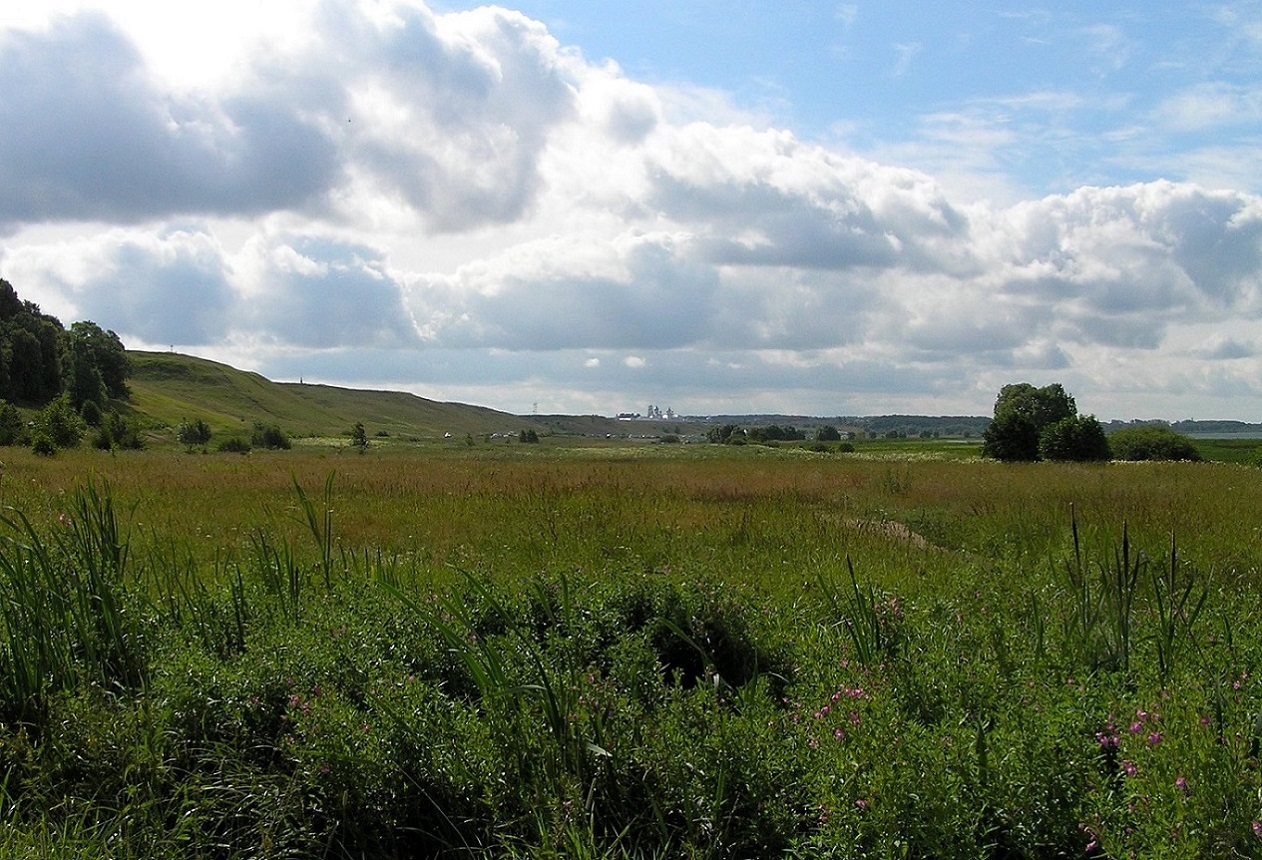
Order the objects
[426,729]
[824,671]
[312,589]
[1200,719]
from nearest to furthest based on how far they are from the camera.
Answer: [1200,719] < [426,729] < [824,671] < [312,589]

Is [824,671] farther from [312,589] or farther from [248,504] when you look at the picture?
[248,504]

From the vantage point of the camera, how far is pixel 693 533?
438 inches

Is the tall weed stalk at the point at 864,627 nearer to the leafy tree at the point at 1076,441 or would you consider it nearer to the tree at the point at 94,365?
the leafy tree at the point at 1076,441

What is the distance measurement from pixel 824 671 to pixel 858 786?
111cm

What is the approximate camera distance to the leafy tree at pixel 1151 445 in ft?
190

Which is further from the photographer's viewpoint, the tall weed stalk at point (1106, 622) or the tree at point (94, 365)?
the tree at point (94, 365)

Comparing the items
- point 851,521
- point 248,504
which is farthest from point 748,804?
point 248,504

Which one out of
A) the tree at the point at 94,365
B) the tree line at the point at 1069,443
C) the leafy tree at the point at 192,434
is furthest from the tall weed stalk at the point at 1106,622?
the tree at the point at 94,365

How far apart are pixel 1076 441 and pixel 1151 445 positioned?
9378 millimetres

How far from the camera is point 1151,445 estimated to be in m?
60.0

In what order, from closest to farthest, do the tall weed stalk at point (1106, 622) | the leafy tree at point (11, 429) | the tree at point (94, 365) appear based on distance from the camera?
1. the tall weed stalk at point (1106, 622)
2. the leafy tree at point (11, 429)
3. the tree at point (94, 365)

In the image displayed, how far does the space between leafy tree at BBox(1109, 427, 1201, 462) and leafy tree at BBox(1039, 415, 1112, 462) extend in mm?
2996

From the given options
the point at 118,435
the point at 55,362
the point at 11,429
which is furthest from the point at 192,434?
the point at 11,429

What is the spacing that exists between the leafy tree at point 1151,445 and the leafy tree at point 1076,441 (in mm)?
2996
